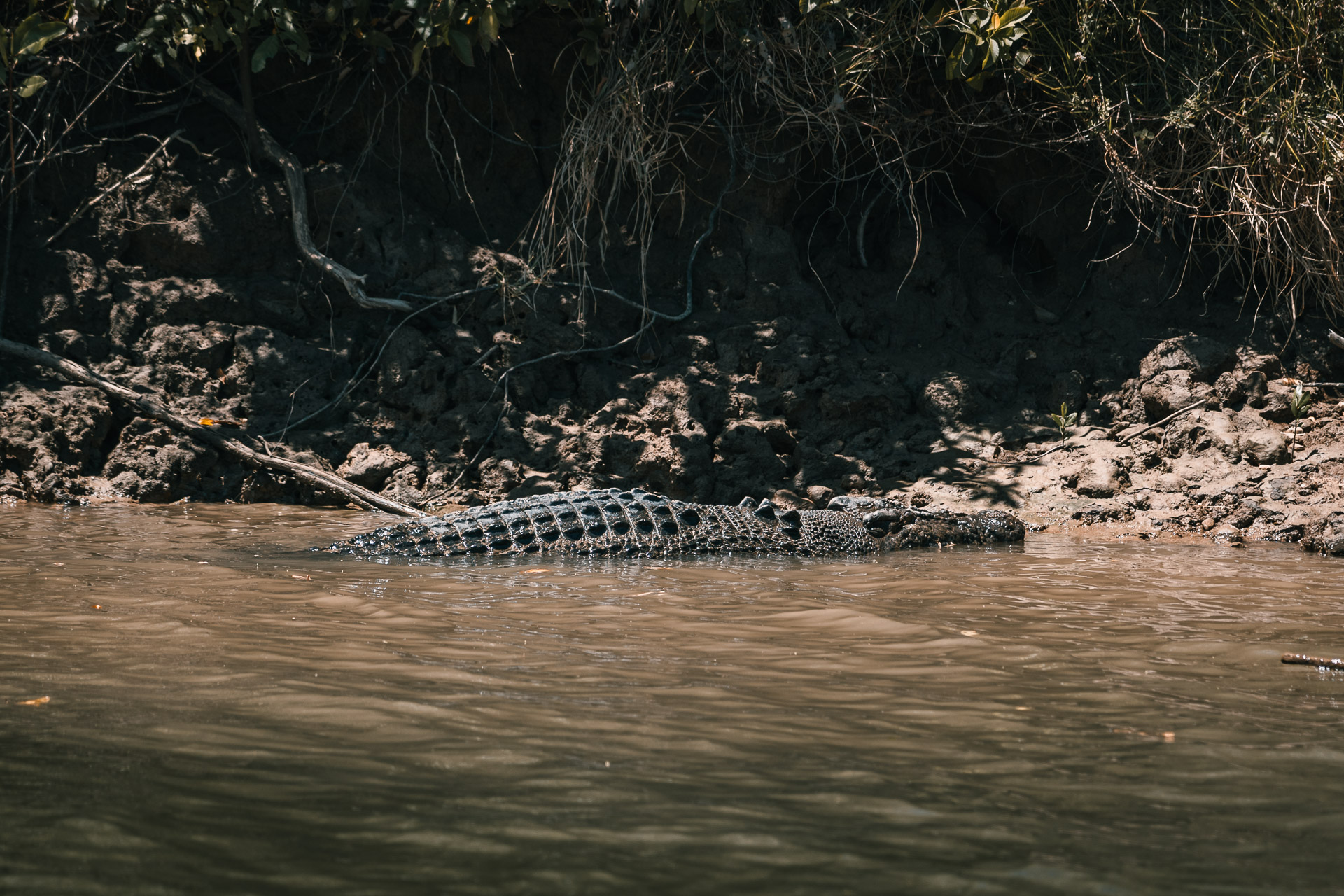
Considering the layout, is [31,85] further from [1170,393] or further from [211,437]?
[1170,393]

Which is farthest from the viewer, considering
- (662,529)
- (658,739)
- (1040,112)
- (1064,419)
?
(1040,112)

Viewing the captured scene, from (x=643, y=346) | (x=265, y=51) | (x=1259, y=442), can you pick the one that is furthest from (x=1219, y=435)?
(x=265, y=51)

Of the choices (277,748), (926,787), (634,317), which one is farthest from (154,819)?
(634,317)

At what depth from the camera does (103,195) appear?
24.3 ft

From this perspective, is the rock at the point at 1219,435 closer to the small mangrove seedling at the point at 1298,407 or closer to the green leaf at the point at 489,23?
the small mangrove seedling at the point at 1298,407

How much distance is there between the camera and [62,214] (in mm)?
7492

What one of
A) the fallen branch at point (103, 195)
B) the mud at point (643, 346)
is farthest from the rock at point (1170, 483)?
the fallen branch at point (103, 195)

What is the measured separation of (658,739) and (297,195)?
20.6 ft

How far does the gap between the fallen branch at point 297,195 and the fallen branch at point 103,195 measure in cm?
43

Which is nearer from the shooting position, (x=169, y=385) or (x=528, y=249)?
(x=169, y=385)

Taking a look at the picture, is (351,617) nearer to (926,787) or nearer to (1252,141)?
(926,787)

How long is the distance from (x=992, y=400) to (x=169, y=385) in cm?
540

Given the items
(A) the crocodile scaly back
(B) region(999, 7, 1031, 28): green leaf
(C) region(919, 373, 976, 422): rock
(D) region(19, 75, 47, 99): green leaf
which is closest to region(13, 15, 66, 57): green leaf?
(D) region(19, 75, 47, 99): green leaf

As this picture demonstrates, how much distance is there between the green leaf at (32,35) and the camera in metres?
6.27
